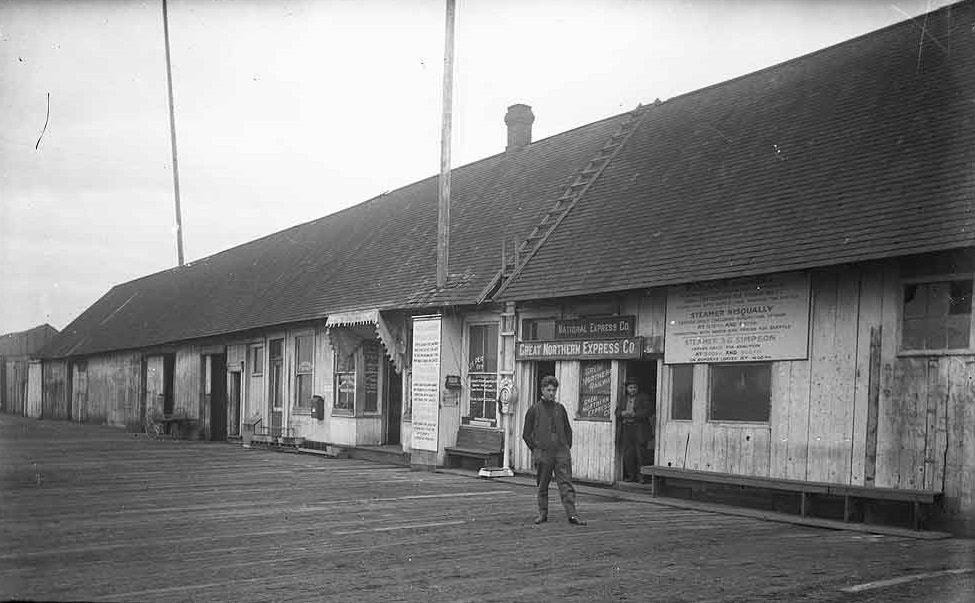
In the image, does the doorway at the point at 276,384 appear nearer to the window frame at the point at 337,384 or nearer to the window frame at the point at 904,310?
the window frame at the point at 337,384

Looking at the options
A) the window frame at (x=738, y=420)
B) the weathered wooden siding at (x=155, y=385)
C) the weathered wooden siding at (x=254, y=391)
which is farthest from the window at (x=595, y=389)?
the weathered wooden siding at (x=155, y=385)

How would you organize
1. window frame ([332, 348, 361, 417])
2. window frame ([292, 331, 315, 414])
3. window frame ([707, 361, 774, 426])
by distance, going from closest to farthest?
window frame ([707, 361, 774, 426]) → window frame ([332, 348, 361, 417]) → window frame ([292, 331, 315, 414])

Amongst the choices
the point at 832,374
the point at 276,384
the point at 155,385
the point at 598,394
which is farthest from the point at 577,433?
the point at 155,385

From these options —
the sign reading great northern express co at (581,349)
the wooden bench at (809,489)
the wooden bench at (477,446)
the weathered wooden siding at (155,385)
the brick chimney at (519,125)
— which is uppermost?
the brick chimney at (519,125)

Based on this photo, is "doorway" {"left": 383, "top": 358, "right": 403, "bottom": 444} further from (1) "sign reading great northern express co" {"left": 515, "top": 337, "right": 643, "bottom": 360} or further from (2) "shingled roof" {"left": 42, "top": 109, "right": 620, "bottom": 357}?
(1) "sign reading great northern express co" {"left": 515, "top": 337, "right": 643, "bottom": 360}

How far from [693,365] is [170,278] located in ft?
126

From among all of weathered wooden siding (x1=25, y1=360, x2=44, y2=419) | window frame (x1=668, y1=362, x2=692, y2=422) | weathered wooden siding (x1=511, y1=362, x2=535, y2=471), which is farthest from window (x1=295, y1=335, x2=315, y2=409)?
weathered wooden siding (x1=25, y1=360, x2=44, y2=419)

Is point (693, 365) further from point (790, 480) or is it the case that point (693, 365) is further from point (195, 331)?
point (195, 331)

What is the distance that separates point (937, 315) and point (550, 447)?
15.9 feet

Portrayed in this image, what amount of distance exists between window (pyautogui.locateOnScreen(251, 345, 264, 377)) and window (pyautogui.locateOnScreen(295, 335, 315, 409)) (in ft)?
9.02

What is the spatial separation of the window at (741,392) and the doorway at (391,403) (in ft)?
34.1

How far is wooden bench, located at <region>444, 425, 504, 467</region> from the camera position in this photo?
1722cm

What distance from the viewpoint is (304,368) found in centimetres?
2469

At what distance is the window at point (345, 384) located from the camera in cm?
2227
